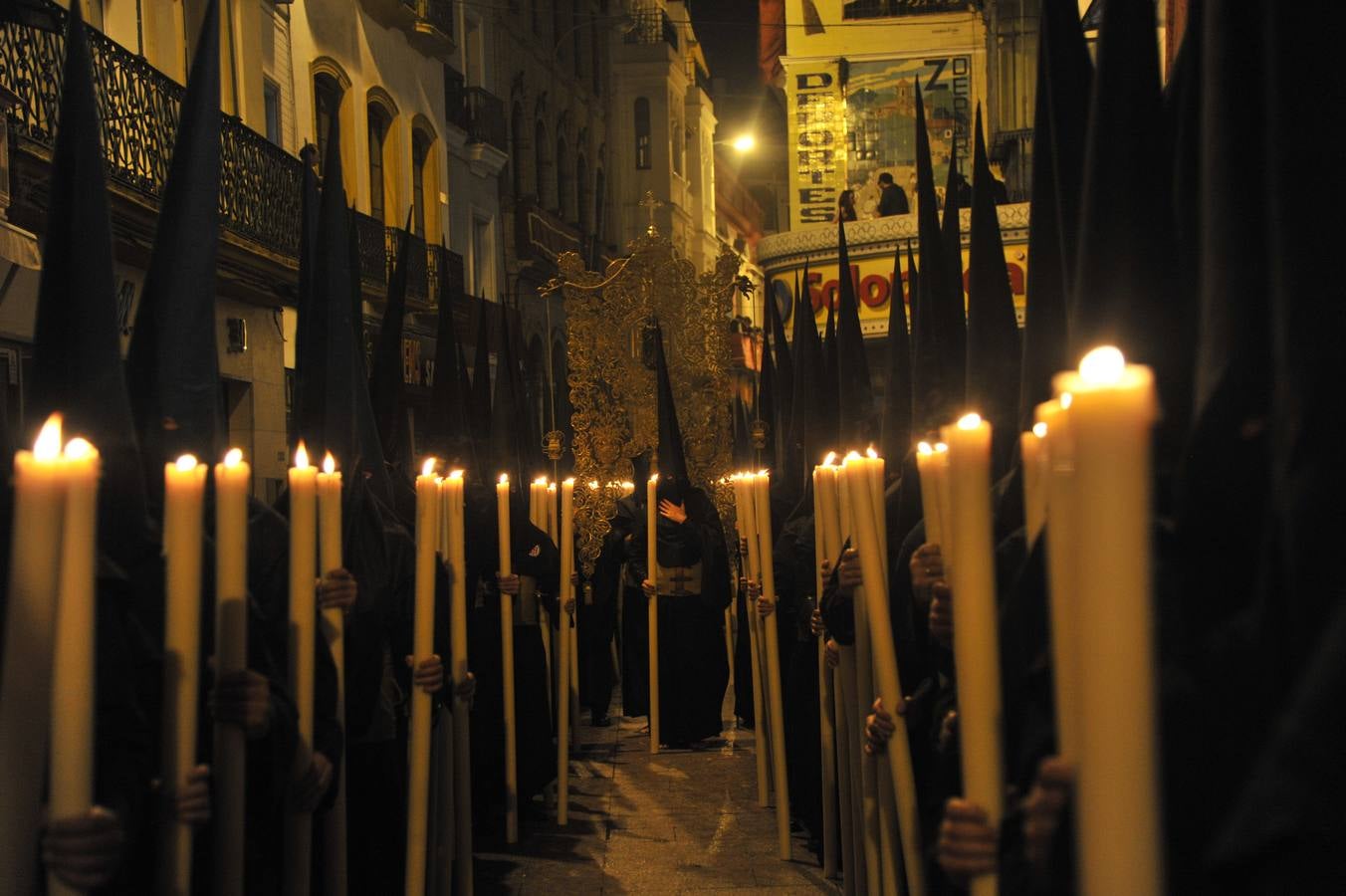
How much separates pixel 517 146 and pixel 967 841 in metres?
31.0

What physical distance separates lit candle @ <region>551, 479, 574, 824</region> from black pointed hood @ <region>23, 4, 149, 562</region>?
17.8 feet

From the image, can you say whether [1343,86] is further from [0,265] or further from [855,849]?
[0,265]

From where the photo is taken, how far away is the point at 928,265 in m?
5.05

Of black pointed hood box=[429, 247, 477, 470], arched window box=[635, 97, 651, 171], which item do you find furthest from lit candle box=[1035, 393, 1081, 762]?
arched window box=[635, 97, 651, 171]

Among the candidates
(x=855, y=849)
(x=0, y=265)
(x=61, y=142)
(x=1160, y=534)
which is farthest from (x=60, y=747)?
(x=0, y=265)

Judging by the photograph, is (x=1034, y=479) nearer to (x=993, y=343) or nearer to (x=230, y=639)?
(x=230, y=639)

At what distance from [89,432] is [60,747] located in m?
1.59

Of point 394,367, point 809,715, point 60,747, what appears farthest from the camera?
point 809,715

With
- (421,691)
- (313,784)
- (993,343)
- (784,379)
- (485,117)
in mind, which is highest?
(485,117)

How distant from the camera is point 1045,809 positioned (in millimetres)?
1686

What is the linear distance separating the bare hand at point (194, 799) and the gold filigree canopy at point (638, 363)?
372 inches

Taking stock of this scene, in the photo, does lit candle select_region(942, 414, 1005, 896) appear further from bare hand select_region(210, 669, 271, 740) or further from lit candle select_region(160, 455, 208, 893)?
bare hand select_region(210, 669, 271, 740)

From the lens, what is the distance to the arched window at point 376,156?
863 inches

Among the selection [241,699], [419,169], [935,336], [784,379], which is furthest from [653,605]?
[419,169]
